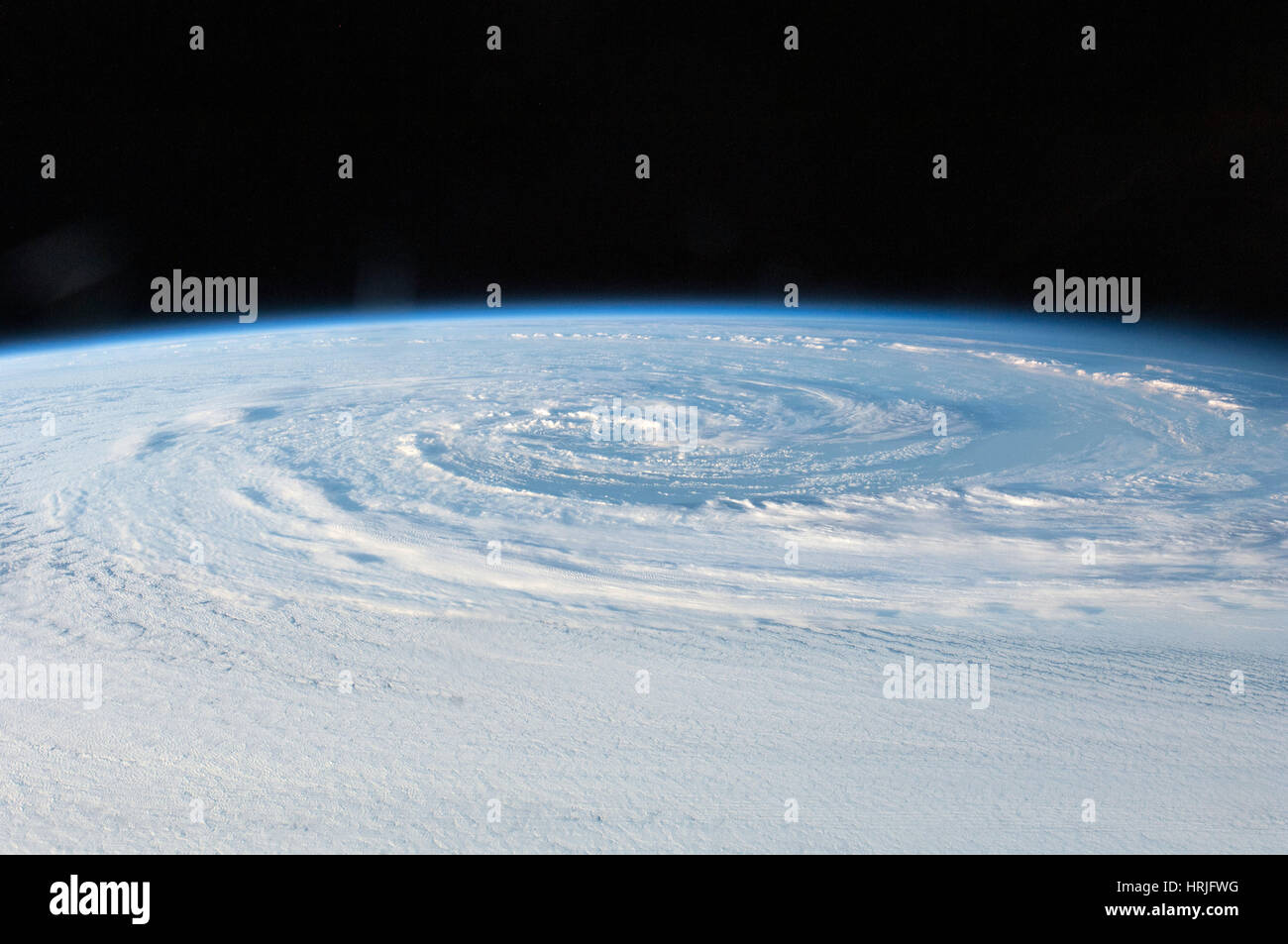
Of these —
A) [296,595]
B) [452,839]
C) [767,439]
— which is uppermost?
[767,439]

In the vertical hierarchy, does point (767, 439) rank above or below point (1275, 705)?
above

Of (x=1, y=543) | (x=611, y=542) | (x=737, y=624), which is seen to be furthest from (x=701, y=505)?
(x=1, y=543)

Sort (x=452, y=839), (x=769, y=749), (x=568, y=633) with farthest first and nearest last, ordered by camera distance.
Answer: (x=568, y=633) → (x=769, y=749) → (x=452, y=839)

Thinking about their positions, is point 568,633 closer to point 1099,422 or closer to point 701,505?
point 701,505

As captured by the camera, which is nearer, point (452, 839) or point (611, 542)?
point (452, 839)

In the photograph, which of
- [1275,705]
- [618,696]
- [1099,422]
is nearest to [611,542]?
[618,696]

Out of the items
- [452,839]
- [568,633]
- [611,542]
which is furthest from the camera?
[611,542]

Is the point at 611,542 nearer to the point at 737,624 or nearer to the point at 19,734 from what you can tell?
the point at 737,624
